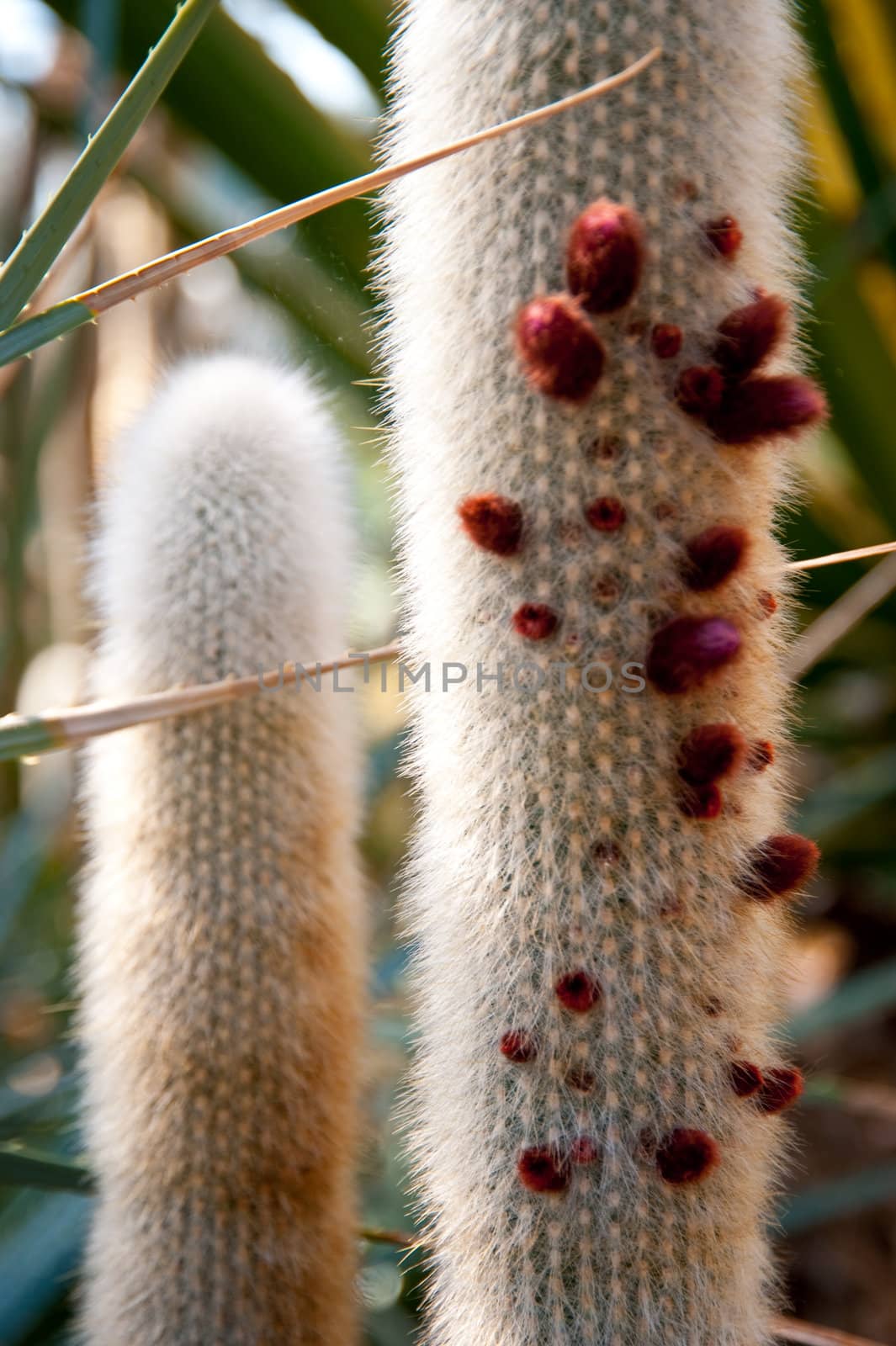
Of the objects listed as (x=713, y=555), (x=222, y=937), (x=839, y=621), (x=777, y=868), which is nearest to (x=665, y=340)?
(x=713, y=555)

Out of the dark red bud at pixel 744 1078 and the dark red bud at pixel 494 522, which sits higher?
the dark red bud at pixel 494 522

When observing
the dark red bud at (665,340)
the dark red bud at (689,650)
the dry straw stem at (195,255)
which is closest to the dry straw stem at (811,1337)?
the dark red bud at (689,650)

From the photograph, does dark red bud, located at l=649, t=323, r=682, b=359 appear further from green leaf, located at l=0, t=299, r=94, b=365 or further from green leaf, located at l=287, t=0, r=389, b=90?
green leaf, located at l=287, t=0, r=389, b=90

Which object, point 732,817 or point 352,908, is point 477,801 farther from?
point 352,908

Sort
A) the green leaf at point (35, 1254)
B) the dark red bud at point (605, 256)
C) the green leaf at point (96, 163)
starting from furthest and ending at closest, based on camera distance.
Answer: the green leaf at point (35, 1254)
the green leaf at point (96, 163)
the dark red bud at point (605, 256)

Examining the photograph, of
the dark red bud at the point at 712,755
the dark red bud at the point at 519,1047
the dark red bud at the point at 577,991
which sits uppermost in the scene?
the dark red bud at the point at 712,755

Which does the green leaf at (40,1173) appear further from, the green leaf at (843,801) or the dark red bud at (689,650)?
the green leaf at (843,801)

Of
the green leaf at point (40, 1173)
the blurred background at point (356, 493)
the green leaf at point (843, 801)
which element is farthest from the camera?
the green leaf at point (843, 801)

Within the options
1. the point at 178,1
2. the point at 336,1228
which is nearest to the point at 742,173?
the point at 336,1228
